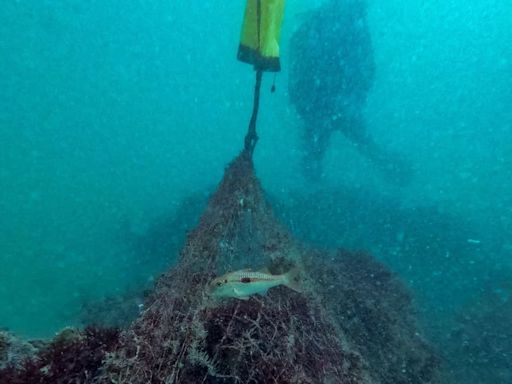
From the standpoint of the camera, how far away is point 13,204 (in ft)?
109

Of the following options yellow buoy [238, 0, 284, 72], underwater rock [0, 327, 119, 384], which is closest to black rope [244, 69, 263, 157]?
yellow buoy [238, 0, 284, 72]

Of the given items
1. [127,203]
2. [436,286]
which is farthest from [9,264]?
[436,286]

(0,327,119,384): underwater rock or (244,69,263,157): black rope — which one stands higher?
(244,69,263,157): black rope

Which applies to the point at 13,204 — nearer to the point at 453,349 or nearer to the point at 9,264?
the point at 9,264

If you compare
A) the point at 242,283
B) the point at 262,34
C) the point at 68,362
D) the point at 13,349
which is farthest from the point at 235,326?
the point at 262,34

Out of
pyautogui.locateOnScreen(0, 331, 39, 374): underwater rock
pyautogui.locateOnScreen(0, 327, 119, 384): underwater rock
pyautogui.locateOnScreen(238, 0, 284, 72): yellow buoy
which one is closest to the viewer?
pyautogui.locateOnScreen(0, 327, 119, 384): underwater rock

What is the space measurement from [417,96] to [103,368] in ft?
331

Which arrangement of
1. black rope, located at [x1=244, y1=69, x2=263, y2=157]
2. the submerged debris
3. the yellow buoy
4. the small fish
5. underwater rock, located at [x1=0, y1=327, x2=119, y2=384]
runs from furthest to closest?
black rope, located at [x1=244, y1=69, x2=263, y2=157] → the yellow buoy → the small fish → the submerged debris → underwater rock, located at [x1=0, y1=327, x2=119, y2=384]

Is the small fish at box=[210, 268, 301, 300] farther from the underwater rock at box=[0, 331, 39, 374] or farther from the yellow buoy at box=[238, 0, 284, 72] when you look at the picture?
the yellow buoy at box=[238, 0, 284, 72]

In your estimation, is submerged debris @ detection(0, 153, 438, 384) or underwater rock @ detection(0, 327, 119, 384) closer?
underwater rock @ detection(0, 327, 119, 384)

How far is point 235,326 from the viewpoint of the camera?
314 centimetres

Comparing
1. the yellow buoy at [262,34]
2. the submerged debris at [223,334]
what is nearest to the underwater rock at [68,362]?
the submerged debris at [223,334]

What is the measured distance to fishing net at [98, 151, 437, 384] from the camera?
110 inches

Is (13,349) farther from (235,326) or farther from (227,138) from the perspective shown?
(227,138)
